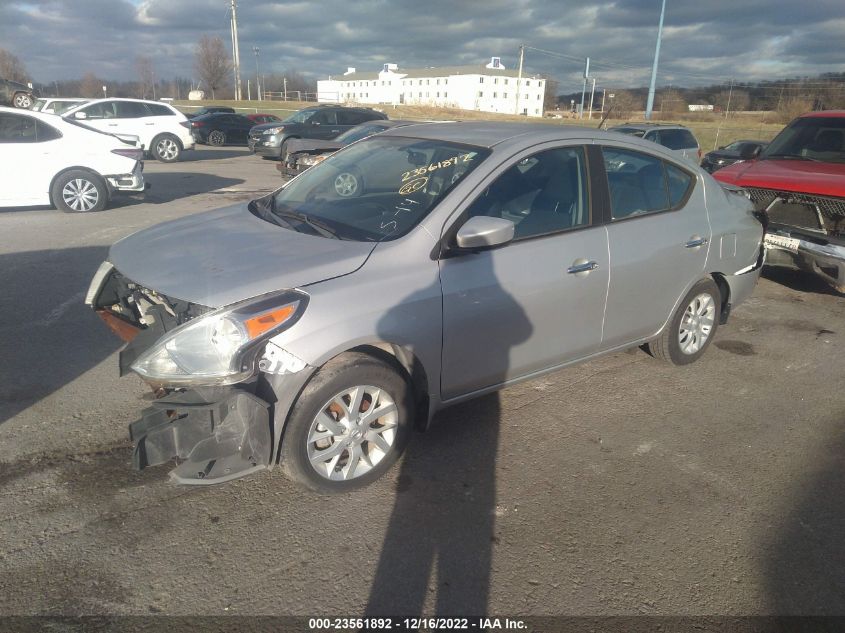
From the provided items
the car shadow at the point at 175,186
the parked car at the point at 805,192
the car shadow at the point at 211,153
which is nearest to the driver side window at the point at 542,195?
the parked car at the point at 805,192

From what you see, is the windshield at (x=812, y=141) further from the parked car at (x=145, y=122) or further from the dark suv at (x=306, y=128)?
the parked car at (x=145, y=122)

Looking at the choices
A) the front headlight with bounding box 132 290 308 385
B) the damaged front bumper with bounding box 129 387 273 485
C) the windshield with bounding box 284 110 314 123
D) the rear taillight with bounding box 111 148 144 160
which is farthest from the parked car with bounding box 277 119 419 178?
the damaged front bumper with bounding box 129 387 273 485

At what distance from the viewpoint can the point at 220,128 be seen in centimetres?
2589

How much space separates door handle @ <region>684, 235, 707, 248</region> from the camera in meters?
4.49

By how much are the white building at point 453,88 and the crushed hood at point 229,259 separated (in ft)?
332

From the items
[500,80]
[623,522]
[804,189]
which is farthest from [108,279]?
[500,80]

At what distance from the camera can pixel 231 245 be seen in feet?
11.3

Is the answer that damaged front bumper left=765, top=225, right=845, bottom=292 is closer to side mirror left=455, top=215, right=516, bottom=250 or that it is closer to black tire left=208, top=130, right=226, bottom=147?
side mirror left=455, top=215, right=516, bottom=250

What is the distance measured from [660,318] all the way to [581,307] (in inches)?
38.4

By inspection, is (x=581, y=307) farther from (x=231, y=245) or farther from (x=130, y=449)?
(x=130, y=449)

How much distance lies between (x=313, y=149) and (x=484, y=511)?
11.7 m

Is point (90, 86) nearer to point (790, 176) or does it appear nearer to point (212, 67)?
point (212, 67)

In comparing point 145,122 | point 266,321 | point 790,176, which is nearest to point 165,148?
point 145,122

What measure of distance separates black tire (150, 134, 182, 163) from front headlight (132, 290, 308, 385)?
713 inches
